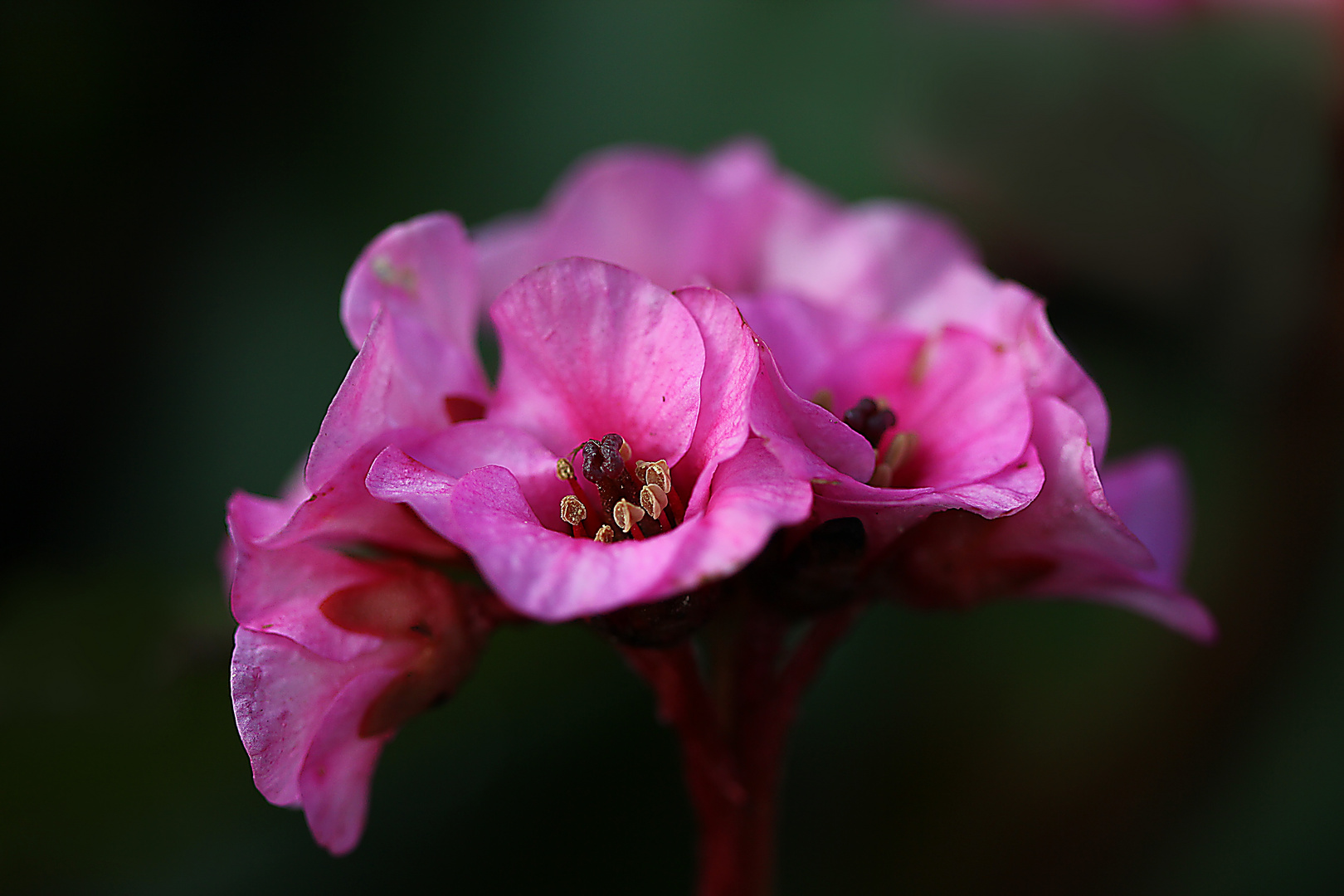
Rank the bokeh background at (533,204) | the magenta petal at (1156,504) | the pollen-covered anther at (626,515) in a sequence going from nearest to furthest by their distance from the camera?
the pollen-covered anther at (626,515)
the magenta petal at (1156,504)
the bokeh background at (533,204)

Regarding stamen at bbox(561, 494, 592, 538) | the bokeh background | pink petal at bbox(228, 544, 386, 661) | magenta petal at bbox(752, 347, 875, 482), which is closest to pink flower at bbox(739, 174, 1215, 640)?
magenta petal at bbox(752, 347, 875, 482)

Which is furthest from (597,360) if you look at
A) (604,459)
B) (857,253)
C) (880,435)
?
(857,253)

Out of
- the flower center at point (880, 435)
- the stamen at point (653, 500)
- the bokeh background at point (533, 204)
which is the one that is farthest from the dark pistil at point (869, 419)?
the bokeh background at point (533, 204)

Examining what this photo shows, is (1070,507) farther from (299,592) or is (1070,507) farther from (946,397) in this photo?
(299,592)

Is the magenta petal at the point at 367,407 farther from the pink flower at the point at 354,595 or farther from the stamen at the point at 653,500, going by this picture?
the stamen at the point at 653,500

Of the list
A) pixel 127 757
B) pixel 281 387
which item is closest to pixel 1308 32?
pixel 281 387

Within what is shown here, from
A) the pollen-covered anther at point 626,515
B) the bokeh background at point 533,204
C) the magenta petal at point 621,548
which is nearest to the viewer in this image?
the magenta petal at point 621,548
